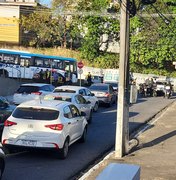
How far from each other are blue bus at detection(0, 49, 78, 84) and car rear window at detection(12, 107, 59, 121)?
30.0 m

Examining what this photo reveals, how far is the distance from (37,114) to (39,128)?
49 cm

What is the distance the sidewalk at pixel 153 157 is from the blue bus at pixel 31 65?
26.1 metres

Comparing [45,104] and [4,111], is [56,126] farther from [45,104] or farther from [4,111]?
[4,111]

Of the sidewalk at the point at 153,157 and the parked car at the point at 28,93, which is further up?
the parked car at the point at 28,93

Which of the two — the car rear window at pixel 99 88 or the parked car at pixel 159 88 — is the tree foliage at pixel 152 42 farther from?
the car rear window at pixel 99 88

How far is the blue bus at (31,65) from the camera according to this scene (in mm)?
43031

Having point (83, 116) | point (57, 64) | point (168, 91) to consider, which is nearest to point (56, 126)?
point (83, 116)

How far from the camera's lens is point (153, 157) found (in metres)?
12.6

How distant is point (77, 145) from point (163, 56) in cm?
5051

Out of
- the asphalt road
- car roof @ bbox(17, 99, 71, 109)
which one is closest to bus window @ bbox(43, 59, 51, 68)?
the asphalt road

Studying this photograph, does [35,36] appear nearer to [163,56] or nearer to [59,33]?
[59,33]

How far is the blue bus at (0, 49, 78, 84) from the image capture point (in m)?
43.0

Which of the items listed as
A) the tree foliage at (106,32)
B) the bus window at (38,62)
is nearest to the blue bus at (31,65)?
the bus window at (38,62)

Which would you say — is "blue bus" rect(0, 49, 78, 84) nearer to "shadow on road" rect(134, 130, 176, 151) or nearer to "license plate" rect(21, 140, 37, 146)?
"shadow on road" rect(134, 130, 176, 151)
